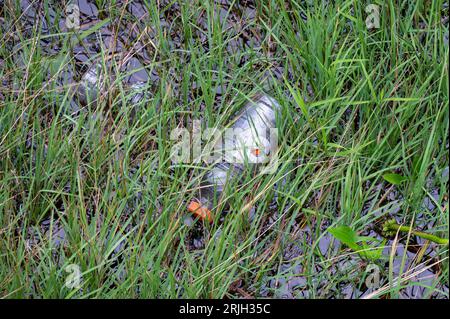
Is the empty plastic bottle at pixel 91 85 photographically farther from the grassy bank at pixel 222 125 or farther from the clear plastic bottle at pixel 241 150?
the clear plastic bottle at pixel 241 150

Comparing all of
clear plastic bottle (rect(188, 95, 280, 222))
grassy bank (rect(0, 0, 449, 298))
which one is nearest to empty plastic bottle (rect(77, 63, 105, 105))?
grassy bank (rect(0, 0, 449, 298))

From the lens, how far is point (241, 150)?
148 inches

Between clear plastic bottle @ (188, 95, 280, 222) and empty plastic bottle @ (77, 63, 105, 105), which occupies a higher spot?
empty plastic bottle @ (77, 63, 105, 105)

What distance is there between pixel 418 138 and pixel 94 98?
53.1 inches

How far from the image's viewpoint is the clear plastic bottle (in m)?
3.63

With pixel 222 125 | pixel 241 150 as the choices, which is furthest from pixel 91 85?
pixel 241 150

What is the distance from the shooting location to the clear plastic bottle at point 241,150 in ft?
11.9

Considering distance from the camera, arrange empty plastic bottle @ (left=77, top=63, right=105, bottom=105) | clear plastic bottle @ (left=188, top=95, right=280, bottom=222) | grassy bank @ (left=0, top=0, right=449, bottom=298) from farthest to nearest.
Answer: empty plastic bottle @ (left=77, top=63, right=105, bottom=105) < clear plastic bottle @ (left=188, top=95, right=280, bottom=222) < grassy bank @ (left=0, top=0, right=449, bottom=298)

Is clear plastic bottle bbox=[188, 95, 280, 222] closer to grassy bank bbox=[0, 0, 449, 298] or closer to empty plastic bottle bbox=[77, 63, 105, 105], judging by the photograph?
grassy bank bbox=[0, 0, 449, 298]

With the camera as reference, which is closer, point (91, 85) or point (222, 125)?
point (222, 125)

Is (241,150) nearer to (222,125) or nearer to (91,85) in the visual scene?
(222,125)

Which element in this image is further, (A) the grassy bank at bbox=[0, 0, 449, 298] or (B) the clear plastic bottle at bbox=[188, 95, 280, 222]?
(B) the clear plastic bottle at bbox=[188, 95, 280, 222]

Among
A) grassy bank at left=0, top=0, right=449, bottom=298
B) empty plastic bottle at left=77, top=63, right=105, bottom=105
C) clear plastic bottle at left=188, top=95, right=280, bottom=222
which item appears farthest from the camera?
empty plastic bottle at left=77, top=63, right=105, bottom=105

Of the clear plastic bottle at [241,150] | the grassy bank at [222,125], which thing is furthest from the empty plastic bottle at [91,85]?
the clear plastic bottle at [241,150]
